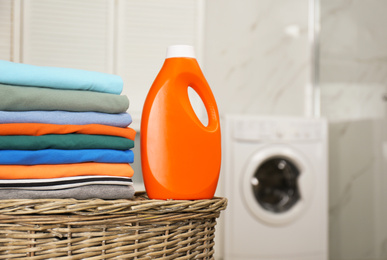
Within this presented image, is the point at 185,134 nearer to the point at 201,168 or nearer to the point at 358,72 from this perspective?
the point at 201,168

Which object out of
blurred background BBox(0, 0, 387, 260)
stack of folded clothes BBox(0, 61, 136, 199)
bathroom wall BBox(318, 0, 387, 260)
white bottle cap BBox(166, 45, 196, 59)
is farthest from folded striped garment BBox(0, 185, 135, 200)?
bathroom wall BBox(318, 0, 387, 260)

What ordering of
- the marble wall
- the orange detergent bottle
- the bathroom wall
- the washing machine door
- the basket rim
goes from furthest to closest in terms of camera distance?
1. the marble wall
2. the bathroom wall
3. the washing machine door
4. the orange detergent bottle
5. the basket rim

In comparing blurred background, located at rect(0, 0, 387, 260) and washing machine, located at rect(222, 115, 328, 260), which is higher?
blurred background, located at rect(0, 0, 387, 260)

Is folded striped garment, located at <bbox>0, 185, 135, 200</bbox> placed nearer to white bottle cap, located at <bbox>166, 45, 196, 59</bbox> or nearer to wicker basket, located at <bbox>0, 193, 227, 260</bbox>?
wicker basket, located at <bbox>0, 193, 227, 260</bbox>

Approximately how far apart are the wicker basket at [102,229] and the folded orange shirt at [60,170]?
7 centimetres

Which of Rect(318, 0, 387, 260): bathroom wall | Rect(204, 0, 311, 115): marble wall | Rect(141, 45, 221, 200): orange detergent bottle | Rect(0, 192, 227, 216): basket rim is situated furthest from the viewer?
Rect(204, 0, 311, 115): marble wall

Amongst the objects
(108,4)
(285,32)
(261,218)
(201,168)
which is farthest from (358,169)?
(201,168)

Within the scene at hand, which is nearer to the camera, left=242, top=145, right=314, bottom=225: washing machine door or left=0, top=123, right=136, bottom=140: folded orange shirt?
left=0, top=123, right=136, bottom=140: folded orange shirt

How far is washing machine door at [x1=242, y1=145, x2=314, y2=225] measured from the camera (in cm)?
218

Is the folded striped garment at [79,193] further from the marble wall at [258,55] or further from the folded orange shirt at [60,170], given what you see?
the marble wall at [258,55]

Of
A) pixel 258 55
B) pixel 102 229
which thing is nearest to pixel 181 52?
pixel 102 229

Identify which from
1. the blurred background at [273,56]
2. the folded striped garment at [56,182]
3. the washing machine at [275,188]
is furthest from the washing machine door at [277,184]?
the folded striped garment at [56,182]

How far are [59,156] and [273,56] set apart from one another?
2.84m

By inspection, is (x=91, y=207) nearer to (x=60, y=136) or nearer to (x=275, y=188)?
(x=60, y=136)
